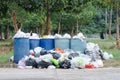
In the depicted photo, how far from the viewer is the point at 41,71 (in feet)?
46.1

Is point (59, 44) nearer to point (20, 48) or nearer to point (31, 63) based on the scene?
point (20, 48)

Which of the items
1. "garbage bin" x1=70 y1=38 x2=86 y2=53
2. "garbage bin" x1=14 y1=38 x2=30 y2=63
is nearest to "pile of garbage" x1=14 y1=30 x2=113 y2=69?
"garbage bin" x1=14 y1=38 x2=30 y2=63

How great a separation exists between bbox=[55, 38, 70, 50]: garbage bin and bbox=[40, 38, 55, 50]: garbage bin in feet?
0.73

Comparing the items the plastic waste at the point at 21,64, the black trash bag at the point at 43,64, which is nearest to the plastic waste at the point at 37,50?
the plastic waste at the point at 21,64

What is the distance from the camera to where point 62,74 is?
13227 millimetres

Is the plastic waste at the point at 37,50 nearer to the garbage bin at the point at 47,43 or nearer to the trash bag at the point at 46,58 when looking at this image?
the trash bag at the point at 46,58

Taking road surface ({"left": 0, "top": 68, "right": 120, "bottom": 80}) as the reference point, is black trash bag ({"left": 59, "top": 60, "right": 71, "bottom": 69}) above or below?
above

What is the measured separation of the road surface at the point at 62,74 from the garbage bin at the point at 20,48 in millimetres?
1870

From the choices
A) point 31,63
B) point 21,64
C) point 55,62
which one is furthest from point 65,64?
point 21,64

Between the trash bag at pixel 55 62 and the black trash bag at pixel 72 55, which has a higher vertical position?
the black trash bag at pixel 72 55

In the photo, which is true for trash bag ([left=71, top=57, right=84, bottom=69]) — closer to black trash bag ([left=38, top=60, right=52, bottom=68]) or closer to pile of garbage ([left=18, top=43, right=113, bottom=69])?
pile of garbage ([left=18, top=43, right=113, bottom=69])

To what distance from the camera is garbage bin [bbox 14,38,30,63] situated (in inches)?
637

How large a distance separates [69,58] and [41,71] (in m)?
1.99

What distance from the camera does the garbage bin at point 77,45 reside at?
1775 cm
